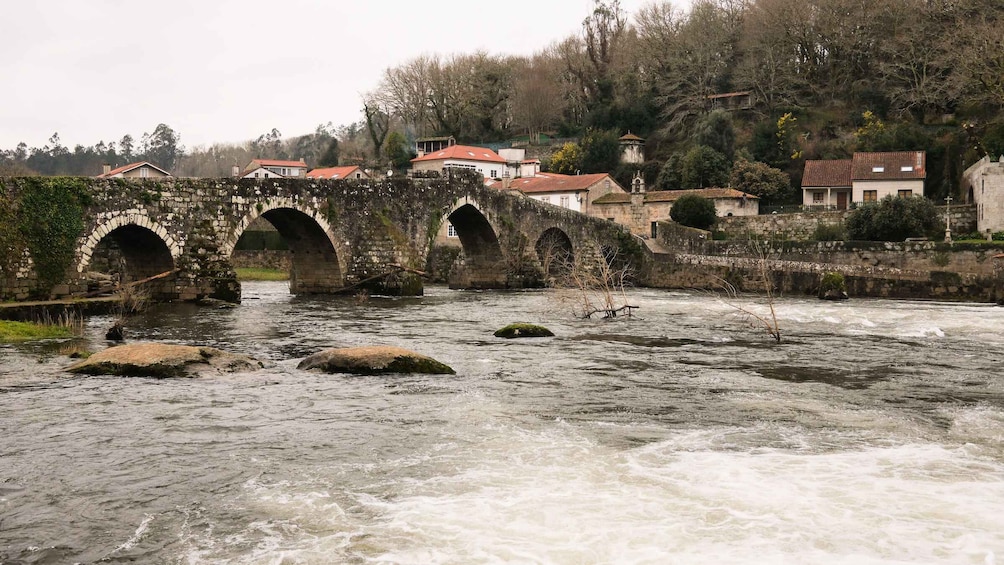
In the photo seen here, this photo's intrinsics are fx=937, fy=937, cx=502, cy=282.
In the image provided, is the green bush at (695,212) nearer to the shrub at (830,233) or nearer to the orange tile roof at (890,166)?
the shrub at (830,233)

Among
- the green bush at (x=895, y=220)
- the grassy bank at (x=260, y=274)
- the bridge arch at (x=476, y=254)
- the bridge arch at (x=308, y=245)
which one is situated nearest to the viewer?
the bridge arch at (x=308, y=245)

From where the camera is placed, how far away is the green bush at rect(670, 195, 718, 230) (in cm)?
5088

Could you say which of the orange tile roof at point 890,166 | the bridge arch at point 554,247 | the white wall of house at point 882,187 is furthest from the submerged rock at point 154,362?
the orange tile roof at point 890,166

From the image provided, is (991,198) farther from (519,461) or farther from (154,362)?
(519,461)

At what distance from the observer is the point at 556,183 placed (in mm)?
61781

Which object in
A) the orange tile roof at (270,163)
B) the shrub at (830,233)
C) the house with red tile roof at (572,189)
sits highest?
the orange tile roof at (270,163)

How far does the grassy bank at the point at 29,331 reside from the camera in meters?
19.7

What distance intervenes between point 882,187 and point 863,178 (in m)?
1.19

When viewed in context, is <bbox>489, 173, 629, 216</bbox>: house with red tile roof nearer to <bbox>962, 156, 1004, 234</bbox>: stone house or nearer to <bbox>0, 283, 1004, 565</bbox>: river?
<bbox>962, 156, 1004, 234</bbox>: stone house

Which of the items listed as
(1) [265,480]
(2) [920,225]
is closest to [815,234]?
(2) [920,225]

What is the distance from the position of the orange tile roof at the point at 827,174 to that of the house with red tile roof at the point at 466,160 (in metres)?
27.3

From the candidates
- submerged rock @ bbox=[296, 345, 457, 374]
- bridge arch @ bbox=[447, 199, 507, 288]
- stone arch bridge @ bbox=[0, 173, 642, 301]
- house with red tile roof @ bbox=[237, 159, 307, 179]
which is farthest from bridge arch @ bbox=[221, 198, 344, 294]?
house with red tile roof @ bbox=[237, 159, 307, 179]

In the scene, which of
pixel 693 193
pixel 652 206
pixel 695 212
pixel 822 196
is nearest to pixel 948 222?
pixel 822 196

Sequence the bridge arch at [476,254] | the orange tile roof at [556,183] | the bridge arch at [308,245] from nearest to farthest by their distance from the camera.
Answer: the bridge arch at [308,245], the bridge arch at [476,254], the orange tile roof at [556,183]
